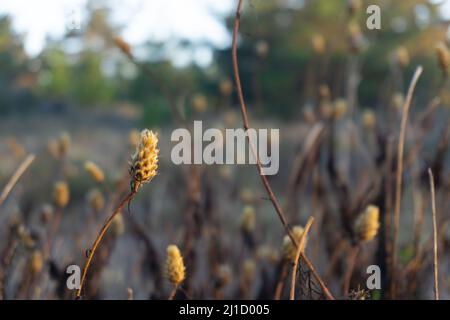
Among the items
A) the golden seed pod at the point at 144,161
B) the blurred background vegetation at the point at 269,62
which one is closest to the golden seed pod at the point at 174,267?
the golden seed pod at the point at 144,161

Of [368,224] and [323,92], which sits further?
[323,92]

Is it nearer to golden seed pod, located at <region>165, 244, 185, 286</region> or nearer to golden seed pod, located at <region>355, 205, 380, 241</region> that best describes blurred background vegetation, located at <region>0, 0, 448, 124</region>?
golden seed pod, located at <region>355, 205, 380, 241</region>

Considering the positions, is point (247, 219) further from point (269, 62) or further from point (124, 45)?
point (269, 62)

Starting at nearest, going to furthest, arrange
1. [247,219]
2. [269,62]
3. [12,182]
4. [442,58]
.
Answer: [12,182]
[442,58]
[247,219]
[269,62]

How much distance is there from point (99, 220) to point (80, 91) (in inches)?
433

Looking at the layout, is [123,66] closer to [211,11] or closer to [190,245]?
[211,11]

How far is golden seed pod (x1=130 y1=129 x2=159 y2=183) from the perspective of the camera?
0.65 meters

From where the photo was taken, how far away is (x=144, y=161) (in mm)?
655

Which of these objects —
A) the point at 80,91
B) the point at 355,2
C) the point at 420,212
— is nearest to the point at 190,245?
the point at 420,212

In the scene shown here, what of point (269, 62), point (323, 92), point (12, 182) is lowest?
point (12, 182)

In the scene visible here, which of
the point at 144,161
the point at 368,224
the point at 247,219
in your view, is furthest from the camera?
the point at 247,219

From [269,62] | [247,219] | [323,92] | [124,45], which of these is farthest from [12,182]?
[269,62]

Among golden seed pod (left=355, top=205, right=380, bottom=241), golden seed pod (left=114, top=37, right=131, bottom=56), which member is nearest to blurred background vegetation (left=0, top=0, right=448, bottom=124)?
golden seed pod (left=114, top=37, right=131, bottom=56)

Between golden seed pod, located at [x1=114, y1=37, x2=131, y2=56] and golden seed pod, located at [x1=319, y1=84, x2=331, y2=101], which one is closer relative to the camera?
golden seed pod, located at [x1=114, y1=37, x2=131, y2=56]
